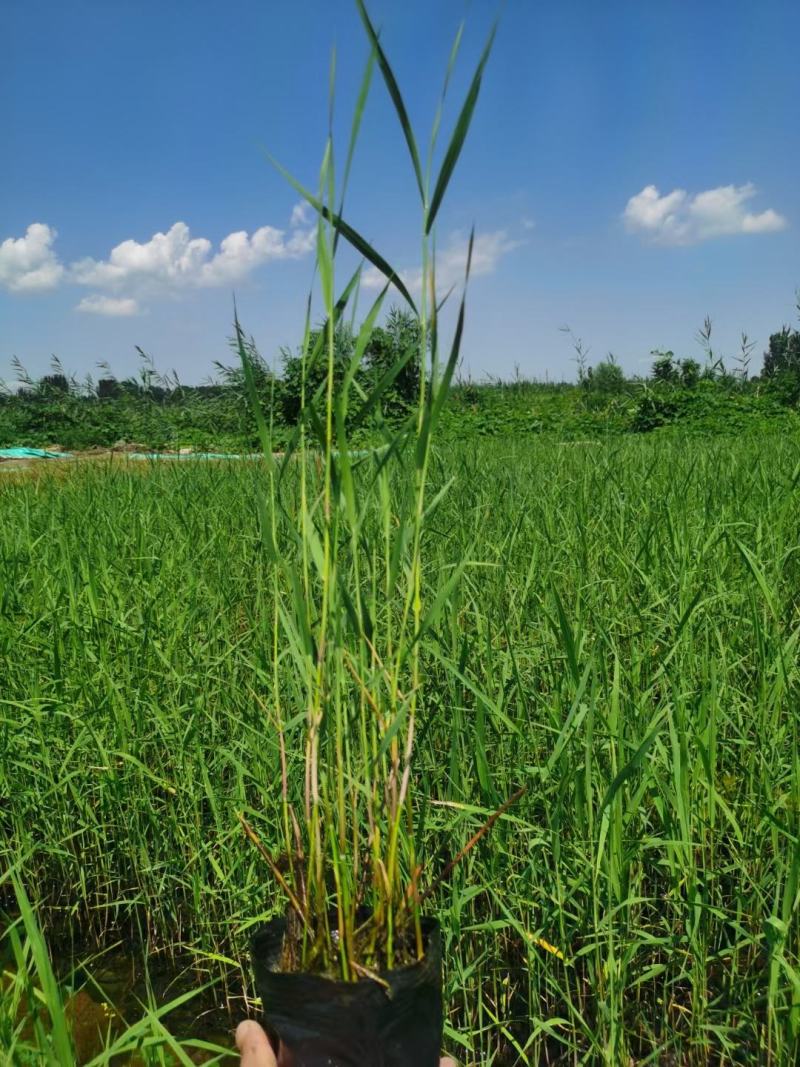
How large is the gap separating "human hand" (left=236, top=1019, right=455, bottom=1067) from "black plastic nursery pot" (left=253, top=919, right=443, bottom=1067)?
5cm

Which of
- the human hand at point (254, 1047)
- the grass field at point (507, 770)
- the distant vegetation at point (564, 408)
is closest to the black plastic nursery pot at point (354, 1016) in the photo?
the human hand at point (254, 1047)

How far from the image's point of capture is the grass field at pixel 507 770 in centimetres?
121

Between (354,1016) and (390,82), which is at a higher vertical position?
(390,82)

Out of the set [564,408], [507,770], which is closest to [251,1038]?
[507,770]

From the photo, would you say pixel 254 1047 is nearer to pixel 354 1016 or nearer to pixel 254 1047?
pixel 254 1047

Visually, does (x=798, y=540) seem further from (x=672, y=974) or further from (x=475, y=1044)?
(x=475, y=1044)

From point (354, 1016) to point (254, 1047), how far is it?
0.16m

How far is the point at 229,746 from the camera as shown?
5.66 feet

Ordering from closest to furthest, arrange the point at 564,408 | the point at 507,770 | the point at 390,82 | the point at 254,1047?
the point at 390,82 → the point at 254,1047 → the point at 507,770 → the point at 564,408

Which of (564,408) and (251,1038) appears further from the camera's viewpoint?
(564,408)

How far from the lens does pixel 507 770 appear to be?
56.0 inches

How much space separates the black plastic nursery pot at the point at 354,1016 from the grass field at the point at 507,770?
0.23 metres

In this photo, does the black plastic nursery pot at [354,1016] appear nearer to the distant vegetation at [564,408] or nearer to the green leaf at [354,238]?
the green leaf at [354,238]

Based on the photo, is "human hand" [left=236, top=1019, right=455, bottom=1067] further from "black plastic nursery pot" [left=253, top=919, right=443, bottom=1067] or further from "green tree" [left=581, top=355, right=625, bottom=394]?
"green tree" [left=581, top=355, right=625, bottom=394]
